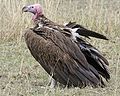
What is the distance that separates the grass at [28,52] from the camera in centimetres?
612

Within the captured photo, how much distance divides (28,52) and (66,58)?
2.34 metres

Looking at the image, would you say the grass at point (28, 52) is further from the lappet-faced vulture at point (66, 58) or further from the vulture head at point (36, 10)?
the vulture head at point (36, 10)

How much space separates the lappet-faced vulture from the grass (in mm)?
141

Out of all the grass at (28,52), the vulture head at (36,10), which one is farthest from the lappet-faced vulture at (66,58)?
the vulture head at (36,10)

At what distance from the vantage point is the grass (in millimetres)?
6121

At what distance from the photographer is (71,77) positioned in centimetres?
625

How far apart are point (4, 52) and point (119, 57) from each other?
1.91 m

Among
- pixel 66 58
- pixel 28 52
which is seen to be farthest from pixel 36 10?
pixel 28 52

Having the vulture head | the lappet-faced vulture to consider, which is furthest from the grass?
the vulture head

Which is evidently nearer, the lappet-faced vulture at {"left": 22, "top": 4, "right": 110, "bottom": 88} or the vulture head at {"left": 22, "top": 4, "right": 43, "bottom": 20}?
the lappet-faced vulture at {"left": 22, "top": 4, "right": 110, "bottom": 88}

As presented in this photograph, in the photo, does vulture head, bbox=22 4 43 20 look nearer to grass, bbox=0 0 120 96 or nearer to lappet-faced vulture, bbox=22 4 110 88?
lappet-faced vulture, bbox=22 4 110 88

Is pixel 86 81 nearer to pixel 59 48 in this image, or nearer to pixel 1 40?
pixel 59 48

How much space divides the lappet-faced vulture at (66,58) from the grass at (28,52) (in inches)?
5.6

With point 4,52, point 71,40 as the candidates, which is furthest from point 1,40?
point 71,40
